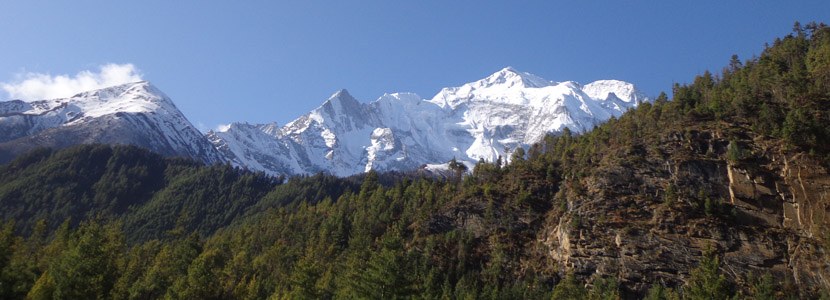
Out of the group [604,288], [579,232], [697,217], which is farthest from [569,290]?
[697,217]

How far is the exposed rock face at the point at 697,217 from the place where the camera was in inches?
3189

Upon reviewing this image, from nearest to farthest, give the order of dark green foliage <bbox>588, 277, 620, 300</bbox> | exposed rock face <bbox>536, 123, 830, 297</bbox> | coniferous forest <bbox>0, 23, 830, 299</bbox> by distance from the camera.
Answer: coniferous forest <bbox>0, 23, 830, 299</bbox>
dark green foliage <bbox>588, 277, 620, 300</bbox>
exposed rock face <bbox>536, 123, 830, 297</bbox>

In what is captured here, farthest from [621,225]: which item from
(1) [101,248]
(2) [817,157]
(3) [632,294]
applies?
(1) [101,248]

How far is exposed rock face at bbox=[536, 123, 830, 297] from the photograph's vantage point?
81.0 m

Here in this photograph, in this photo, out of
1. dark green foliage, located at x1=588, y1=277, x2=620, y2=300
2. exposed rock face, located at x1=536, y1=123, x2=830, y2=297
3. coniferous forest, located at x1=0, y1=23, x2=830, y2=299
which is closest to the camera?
coniferous forest, located at x1=0, y1=23, x2=830, y2=299

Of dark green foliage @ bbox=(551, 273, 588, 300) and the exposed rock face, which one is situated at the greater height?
the exposed rock face

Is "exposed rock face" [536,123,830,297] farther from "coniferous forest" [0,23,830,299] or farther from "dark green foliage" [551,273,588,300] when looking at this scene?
"dark green foliage" [551,273,588,300]

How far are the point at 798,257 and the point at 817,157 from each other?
61.6ft

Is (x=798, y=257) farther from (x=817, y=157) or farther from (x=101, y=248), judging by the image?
(x=101, y=248)

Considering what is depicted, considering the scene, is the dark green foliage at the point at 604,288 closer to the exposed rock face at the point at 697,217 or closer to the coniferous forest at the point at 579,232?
the coniferous forest at the point at 579,232

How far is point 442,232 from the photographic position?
11606cm

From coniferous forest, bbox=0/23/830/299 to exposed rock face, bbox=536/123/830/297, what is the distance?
0.83 ft

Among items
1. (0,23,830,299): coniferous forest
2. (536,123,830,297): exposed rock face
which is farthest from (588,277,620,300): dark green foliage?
(536,123,830,297): exposed rock face

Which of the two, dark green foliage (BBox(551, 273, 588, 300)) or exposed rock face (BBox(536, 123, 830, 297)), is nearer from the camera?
dark green foliage (BBox(551, 273, 588, 300))
